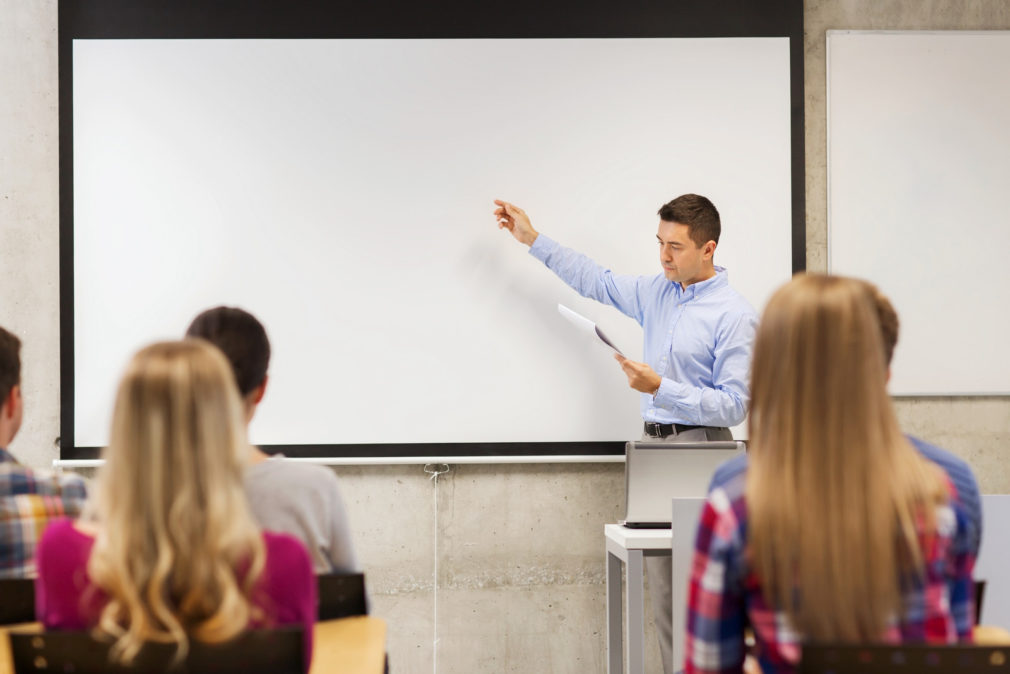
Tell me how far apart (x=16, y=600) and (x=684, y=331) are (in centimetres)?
227

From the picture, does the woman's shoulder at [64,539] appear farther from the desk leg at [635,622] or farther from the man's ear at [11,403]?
the desk leg at [635,622]

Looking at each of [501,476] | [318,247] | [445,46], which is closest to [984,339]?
[501,476]

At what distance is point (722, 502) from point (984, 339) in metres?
2.97

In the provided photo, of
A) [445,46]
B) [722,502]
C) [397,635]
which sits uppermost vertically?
[445,46]

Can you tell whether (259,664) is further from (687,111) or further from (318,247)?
(687,111)

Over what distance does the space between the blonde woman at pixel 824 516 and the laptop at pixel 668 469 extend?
142 cm

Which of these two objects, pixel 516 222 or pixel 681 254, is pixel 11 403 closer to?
pixel 516 222

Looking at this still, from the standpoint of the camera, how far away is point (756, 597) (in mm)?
1153

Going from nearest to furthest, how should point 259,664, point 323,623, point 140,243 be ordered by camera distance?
point 259,664 < point 323,623 < point 140,243

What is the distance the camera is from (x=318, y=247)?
11.2ft

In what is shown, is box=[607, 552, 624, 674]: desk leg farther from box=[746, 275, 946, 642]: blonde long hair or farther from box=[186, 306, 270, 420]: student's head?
box=[746, 275, 946, 642]: blonde long hair

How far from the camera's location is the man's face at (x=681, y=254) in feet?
10.4

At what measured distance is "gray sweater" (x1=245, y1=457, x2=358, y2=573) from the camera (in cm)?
151

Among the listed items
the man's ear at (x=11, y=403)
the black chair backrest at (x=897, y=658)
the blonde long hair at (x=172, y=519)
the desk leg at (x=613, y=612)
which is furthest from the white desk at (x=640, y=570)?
the man's ear at (x=11, y=403)
